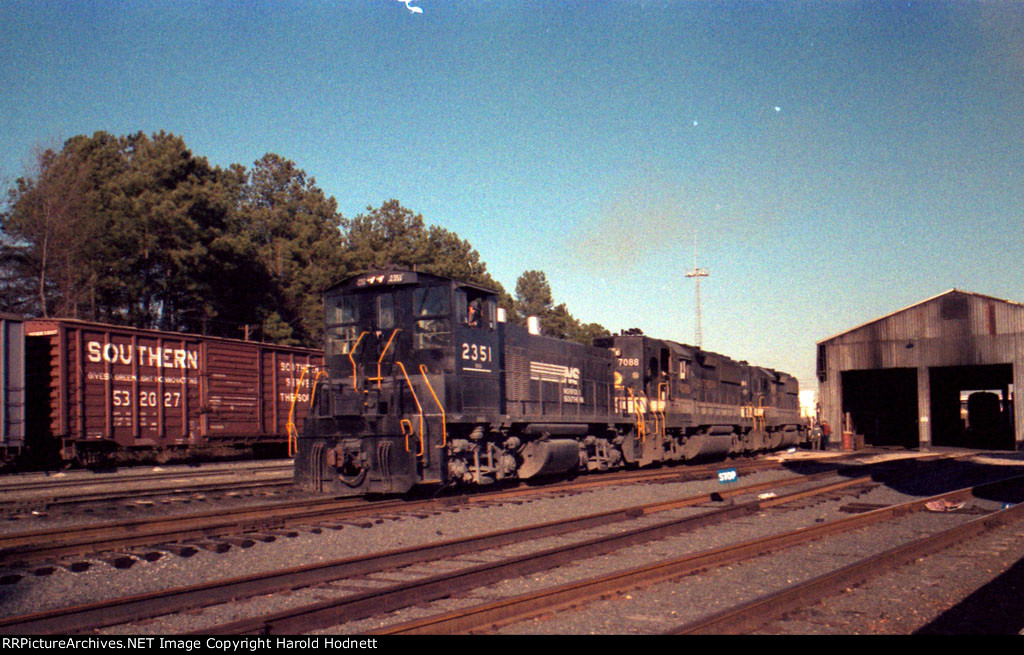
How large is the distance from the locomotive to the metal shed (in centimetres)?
2161

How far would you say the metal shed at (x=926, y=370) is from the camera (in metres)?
31.4

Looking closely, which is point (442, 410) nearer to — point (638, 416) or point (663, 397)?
point (638, 416)

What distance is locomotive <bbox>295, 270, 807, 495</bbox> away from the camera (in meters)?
11.2

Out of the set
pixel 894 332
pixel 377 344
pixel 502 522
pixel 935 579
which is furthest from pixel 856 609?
pixel 894 332

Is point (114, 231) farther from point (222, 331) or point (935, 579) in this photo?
point (935, 579)

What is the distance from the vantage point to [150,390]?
60.3 feet

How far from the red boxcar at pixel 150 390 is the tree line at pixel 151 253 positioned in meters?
7.39

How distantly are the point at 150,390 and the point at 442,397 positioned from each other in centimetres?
1040

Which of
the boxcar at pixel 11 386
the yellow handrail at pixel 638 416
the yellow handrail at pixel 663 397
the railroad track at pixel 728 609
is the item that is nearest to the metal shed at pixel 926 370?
the yellow handrail at pixel 663 397

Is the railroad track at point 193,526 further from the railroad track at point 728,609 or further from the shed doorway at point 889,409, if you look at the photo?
the shed doorway at point 889,409

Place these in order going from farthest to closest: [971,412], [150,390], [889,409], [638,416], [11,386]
→ [971,412], [889,409], [150,390], [638,416], [11,386]

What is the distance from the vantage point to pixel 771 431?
28.0 meters

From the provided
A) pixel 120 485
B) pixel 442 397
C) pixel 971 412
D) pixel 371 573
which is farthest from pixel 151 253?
pixel 971 412
